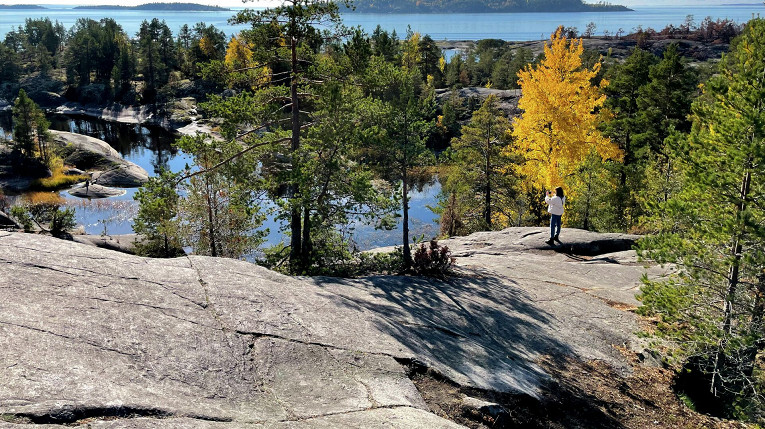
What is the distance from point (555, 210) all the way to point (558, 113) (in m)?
9.80

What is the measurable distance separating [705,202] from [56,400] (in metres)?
11.5

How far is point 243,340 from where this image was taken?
8406 millimetres

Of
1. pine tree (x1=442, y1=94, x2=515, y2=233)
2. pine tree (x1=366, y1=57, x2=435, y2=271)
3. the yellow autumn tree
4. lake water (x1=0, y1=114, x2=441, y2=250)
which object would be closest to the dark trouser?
pine tree (x1=366, y1=57, x2=435, y2=271)

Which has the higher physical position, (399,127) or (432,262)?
(399,127)

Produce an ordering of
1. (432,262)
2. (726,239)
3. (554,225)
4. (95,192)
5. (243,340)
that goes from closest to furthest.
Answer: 1. (243,340)
2. (726,239)
3. (432,262)
4. (554,225)
5. (95,192)

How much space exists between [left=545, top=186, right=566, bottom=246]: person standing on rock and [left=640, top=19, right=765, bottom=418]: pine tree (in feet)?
28.6

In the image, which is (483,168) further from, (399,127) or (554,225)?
(399,127)

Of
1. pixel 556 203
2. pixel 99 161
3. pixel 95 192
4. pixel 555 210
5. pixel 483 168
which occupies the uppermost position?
pixel 556 203

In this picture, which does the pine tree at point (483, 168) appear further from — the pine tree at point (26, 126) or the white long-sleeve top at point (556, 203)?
the pine tree at point (26, 126)

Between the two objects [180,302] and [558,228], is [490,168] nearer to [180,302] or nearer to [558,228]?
[558,228]

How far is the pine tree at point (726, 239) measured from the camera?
31.8 ft

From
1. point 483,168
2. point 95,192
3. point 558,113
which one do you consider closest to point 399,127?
point 558,113

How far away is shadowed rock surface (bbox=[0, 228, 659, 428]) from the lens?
618cm

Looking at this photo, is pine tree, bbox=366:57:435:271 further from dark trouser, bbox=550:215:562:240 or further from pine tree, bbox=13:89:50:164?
pine tree, bbox=13:89:50:164
